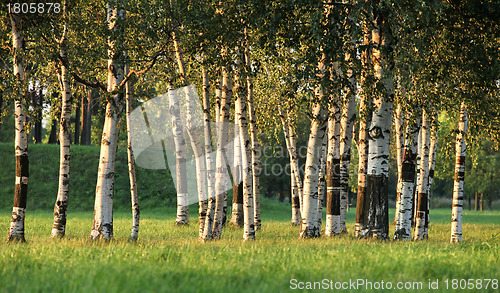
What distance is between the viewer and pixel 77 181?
Result: 3831 cm

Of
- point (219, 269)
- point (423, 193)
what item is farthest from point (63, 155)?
point (423, 193)

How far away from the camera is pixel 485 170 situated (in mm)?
60750

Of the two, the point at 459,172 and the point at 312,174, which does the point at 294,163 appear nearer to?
the point at 312,174

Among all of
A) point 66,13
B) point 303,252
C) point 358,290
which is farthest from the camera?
point 66,13

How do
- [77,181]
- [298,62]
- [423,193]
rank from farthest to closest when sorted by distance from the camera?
[77,181], [423,193], [298,62]

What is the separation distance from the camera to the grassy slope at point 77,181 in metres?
35.5

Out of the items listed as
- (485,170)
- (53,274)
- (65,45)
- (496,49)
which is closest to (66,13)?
(65,45)

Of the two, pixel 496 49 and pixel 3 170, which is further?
pixel 3 170

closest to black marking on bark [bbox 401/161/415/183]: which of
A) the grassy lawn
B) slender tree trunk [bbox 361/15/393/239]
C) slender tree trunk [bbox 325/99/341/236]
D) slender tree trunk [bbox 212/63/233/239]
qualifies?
slender tree trunk [bbox 361/15/393/239]

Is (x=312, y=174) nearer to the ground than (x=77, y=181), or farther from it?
farther from it

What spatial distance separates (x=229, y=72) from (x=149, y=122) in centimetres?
2769

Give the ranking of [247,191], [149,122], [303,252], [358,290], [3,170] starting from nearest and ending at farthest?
[358,290], [303,252], [247,191], [3,170], [149,122]

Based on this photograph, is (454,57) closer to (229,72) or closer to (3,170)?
(229,72)

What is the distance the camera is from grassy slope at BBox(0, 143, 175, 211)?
35.5 metres
